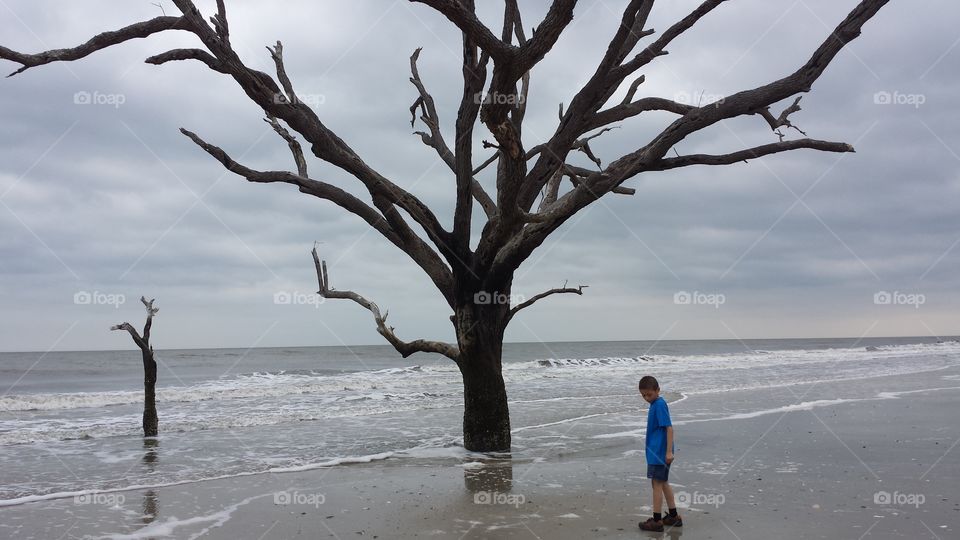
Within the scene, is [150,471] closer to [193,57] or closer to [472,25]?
[193,57]

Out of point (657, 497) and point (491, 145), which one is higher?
point (491, 145)

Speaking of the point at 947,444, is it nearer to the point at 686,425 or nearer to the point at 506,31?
the point at 686,425

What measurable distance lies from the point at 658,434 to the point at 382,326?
184 inches

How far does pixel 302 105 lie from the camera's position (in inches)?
314

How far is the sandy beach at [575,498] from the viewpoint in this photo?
6363 mm

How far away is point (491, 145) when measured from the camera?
241 inches

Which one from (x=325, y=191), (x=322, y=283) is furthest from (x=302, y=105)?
(x=322, y=283)

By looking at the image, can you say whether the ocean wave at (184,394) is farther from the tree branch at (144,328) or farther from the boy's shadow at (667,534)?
the boy's shadow at (667,534)

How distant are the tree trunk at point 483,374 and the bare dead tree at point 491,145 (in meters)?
0.02

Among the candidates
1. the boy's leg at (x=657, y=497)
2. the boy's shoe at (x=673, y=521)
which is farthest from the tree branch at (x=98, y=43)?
the boy's shoe at (x=673, y=521)

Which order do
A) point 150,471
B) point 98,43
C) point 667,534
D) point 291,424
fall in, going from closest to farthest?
point 667,534
point 98,43
point 150,471
point 291,424

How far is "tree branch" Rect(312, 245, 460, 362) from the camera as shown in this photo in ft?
31.3

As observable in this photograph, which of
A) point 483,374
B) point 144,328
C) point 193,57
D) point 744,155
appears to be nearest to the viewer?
point 193,57

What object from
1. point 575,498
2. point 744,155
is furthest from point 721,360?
point 575,498
